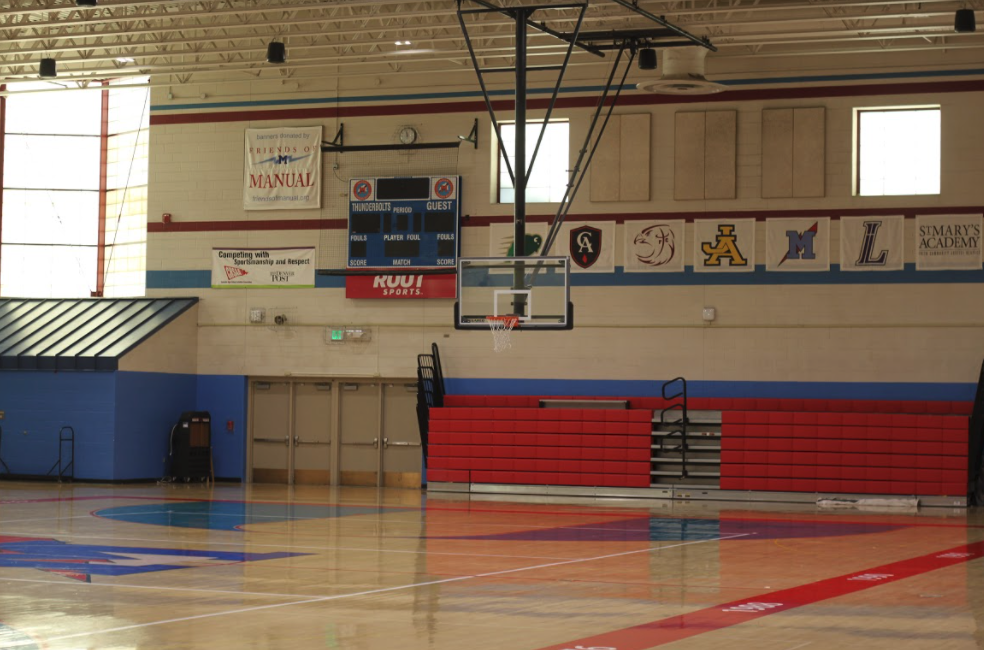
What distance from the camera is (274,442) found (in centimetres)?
2742

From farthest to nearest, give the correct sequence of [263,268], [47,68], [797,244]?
[263,268], [47,68], [797,244]

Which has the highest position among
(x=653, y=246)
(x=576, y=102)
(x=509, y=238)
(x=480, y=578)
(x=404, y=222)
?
(x=576, y=102)

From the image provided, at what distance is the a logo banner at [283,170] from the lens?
26922 mm

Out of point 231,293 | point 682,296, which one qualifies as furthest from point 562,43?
point 231,293

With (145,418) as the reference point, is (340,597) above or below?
below

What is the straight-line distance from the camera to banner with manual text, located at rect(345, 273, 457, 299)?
25.9 metres

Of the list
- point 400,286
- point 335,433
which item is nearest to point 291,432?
point 335,433

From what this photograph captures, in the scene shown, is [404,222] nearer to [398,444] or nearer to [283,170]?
[283,170]

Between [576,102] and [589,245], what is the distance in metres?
2.86

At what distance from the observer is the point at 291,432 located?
27359 millimetres

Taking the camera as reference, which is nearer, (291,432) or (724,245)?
(724,245)

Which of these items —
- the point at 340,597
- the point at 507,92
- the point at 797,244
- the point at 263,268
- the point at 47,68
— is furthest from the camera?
the point at 263,268

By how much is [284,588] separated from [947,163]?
17.1 m

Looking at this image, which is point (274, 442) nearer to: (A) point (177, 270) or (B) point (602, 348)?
(A) point (177, 270)
